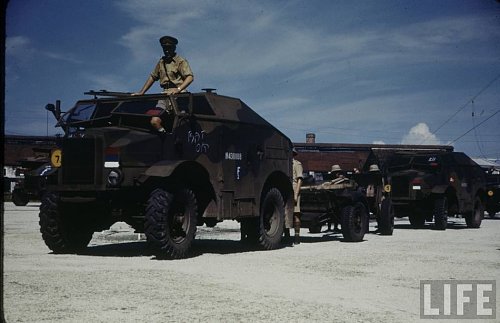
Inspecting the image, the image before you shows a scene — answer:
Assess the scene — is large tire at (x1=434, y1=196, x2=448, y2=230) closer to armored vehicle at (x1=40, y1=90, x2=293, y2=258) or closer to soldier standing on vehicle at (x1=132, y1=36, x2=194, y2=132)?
armored vehicle at (x1=40, y1=90, x2=293, y2=258)

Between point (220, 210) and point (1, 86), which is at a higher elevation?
point (1, 86)

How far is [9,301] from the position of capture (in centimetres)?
503

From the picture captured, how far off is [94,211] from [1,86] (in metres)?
4.81

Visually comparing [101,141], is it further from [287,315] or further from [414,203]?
[414,203]

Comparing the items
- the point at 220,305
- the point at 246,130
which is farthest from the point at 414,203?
the point at 220,305

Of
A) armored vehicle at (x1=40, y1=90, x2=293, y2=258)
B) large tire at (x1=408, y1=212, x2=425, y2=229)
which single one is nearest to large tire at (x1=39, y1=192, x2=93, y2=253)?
armored vehicle at (x1=40, y1=90, x2=293, y2=258)

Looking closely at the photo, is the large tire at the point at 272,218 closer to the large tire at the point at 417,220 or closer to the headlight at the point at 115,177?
the headlight at the point at 115,177

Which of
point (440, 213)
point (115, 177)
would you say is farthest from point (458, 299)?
point (440, 213)

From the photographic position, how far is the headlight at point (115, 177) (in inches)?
312

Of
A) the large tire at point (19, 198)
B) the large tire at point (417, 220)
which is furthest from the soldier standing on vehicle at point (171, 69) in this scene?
the large tire at point (19, 198)

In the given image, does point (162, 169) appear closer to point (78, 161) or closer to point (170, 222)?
point (170, 222)

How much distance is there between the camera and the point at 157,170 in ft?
25.8

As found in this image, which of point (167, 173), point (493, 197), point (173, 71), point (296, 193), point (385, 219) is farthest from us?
point (493, 197)

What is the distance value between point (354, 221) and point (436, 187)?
520cm
